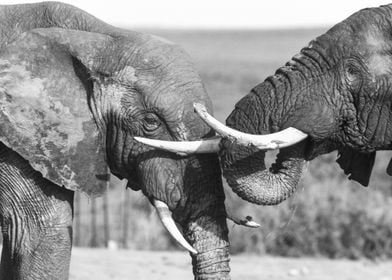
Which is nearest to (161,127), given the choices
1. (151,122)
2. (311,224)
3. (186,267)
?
(151,122)

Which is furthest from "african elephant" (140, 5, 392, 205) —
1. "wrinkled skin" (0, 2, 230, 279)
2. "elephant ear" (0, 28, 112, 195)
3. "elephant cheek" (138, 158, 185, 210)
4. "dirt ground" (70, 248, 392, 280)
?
"dirt ground" (70, 248, 392, 280)

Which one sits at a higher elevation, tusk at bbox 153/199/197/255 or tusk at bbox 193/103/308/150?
tusk at bbox 193/103/308/150

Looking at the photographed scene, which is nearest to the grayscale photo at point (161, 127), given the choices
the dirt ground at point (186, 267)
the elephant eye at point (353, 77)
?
the elephant eye at point (353, 77)

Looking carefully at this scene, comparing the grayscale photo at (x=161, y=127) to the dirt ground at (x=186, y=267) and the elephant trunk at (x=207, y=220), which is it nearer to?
the elephant trunk at (x=207, y=220)

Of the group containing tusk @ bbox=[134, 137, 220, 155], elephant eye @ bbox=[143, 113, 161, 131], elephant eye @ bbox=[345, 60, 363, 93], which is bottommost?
tusk @ bbox=[134, 137, 220, 155]

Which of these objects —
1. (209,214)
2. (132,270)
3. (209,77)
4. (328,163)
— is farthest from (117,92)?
(209,77)

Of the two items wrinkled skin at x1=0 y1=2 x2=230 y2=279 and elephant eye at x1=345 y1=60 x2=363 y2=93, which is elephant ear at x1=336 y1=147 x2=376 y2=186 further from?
wrinkled skin at x1=0 y1=2 x2=230 y2=279

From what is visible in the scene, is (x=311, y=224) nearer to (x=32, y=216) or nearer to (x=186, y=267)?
(x=186, y=267)

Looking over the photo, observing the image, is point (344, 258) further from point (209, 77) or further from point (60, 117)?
point (209, 77)

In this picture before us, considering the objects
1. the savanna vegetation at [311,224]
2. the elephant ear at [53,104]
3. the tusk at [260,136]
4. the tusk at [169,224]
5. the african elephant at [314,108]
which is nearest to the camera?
the tusk at [260,136]

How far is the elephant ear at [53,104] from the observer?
8211 millimetres

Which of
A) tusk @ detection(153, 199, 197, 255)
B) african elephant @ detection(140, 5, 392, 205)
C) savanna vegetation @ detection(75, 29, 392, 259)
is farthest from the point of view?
savanna vegetation @ detection(75, 29, 392, 259)

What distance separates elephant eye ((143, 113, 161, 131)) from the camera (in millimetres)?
8047

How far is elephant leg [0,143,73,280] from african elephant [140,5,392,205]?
118 centimetres
